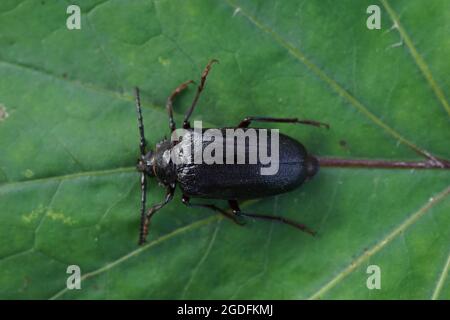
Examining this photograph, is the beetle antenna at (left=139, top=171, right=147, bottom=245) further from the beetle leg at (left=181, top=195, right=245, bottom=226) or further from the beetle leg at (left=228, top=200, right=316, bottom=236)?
the beetle leg at (left=228, top=200, right=316, bottom=236)

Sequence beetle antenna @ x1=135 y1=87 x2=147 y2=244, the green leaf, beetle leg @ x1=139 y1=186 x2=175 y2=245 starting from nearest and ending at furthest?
the green leaf < beetle antenna @ x1=135 y1=87 x2=147 y2=244 < beetle leg @ x1=139 y1=186 x2=175 y2=245

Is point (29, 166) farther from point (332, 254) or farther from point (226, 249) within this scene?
point (332, 254)

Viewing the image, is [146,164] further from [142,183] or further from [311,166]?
[311,166]

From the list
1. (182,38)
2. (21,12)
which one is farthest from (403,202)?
(21,12)

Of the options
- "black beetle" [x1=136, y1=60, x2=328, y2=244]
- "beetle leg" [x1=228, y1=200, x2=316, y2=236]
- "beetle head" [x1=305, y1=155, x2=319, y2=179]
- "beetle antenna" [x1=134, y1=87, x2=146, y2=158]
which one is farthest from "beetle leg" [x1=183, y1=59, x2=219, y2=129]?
"beetle head" [x1=305, y1=155, x2=319, y2=179]

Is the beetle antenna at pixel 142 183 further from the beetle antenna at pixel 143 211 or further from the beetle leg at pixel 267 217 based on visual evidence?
the beetle leg at pixel 267 217

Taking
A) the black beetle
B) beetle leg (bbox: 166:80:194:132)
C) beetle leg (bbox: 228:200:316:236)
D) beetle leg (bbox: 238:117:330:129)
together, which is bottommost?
beetle leg (bbox: 228:200:316:236)
